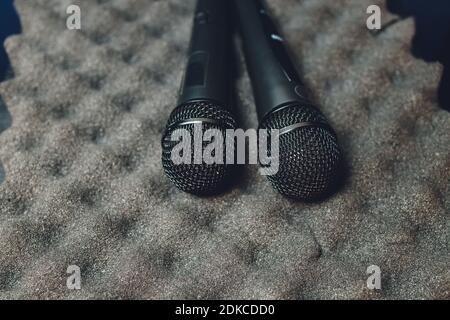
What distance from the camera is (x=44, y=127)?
1106 mm

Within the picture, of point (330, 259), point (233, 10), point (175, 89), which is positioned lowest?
point (330, 259)

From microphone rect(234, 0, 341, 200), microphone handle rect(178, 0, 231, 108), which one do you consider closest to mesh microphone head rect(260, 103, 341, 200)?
microphone rect(234, 0, 341, 200)

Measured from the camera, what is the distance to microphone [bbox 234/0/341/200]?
883mm

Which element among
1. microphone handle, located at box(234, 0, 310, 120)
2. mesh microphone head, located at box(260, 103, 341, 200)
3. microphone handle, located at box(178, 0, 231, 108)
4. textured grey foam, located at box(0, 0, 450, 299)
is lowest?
textured grey foam, located at box(0, 0, 450, 299)

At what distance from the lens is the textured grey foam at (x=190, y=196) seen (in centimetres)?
91

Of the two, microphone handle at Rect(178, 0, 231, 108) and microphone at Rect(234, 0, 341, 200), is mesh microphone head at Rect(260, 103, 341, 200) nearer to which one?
microphone at Rect(234, 0, 341, 200)

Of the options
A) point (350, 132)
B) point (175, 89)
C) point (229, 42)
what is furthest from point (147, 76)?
point (350, 132)

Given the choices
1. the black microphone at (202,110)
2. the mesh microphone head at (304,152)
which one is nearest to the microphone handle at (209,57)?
the black microphone at (202,110)

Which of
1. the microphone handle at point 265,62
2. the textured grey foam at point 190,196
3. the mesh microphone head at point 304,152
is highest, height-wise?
the microphone handle at point 265,62

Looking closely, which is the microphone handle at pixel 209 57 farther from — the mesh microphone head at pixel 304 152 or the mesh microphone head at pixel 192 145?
the mesh microphone head at pixel 304 152

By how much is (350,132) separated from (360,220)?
0.71 ft

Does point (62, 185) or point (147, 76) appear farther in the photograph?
point (147, 76)

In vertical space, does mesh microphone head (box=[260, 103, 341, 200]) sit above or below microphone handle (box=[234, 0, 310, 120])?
below
